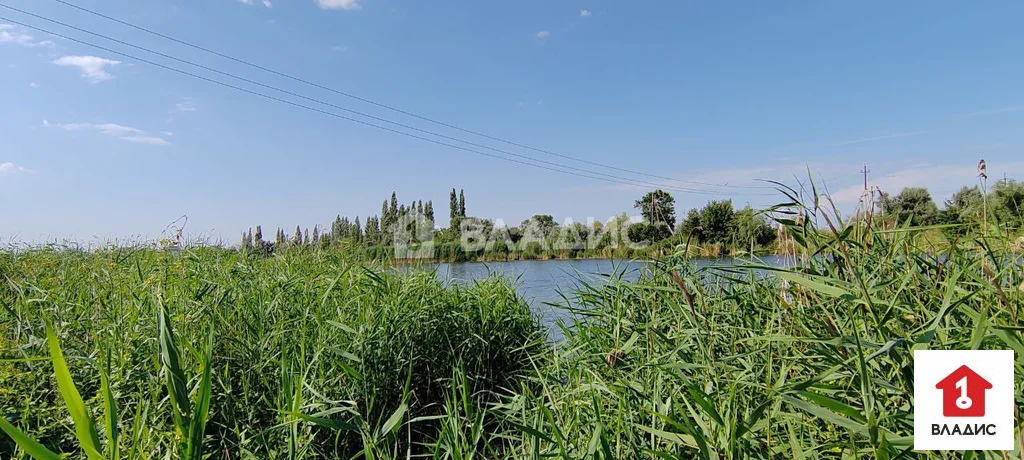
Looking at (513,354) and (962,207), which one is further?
(513,354)

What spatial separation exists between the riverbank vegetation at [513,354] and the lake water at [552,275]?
13 centimetres

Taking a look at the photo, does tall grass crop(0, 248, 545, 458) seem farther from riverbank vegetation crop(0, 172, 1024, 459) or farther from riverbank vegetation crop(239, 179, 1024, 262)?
riverbank vegetation crop(239, 179, 1024, 262)

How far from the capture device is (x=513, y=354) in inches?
173

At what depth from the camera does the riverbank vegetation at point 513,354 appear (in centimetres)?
133

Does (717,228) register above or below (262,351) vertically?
above

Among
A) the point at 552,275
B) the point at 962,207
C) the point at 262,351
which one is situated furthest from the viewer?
the point at 552,275

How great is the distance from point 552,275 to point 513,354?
800mm

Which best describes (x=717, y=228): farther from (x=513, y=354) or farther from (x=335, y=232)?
(x=335, y=232)

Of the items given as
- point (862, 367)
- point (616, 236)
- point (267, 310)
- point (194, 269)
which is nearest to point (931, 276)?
point (862, 367)

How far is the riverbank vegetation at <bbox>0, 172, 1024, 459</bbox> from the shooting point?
1333 millimetres

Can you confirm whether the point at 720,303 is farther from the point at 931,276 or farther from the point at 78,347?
the point at 78,347

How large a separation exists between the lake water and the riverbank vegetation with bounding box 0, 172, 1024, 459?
0.13m

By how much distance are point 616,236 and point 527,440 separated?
2304 millimetres

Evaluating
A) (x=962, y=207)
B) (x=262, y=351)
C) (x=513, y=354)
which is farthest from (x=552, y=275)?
(x=962, y=207)
